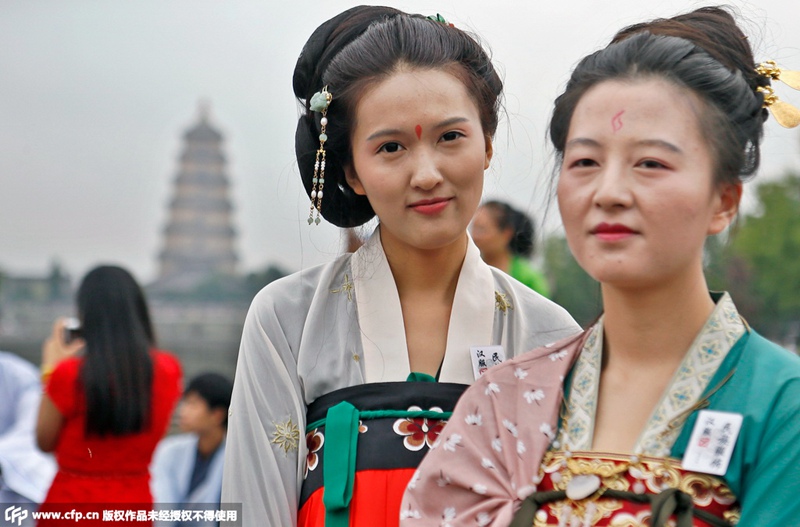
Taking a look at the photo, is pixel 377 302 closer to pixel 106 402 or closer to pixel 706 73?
pixel 706 73

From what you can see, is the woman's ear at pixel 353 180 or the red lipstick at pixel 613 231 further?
the woman's ear at pixel 353 180

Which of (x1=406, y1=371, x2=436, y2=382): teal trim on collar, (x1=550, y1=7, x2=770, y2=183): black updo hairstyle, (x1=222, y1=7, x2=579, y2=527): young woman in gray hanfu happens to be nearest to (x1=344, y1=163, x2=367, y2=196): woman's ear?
(x1=222, y1=7, x2=579, y2=527): young woman in gray hanfu

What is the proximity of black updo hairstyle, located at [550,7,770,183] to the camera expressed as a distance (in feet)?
10.4

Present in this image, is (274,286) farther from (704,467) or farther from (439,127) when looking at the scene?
(704,467)

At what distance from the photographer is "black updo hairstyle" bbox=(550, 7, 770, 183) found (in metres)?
1.72

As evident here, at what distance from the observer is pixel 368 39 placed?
98.4 inches

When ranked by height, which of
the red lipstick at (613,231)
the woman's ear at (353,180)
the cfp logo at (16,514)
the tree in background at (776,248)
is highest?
the tree in background at (776,248)

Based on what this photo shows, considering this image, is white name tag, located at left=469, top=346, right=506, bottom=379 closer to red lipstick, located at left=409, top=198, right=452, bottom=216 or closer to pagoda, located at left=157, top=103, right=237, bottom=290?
red lipstick, located at left=409, top=198, right=452, bottom=216

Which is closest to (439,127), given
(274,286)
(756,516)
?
(274,286)

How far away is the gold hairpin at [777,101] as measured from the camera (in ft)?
6.15

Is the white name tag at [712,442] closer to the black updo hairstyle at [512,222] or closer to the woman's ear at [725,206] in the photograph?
the woman's ear at [725,206]

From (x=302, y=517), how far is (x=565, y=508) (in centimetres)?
89

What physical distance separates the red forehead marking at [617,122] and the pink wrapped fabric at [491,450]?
427 mm

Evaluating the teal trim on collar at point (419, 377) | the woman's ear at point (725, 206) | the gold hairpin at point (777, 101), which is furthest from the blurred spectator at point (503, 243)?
the woman's ear at point (725, 206)
